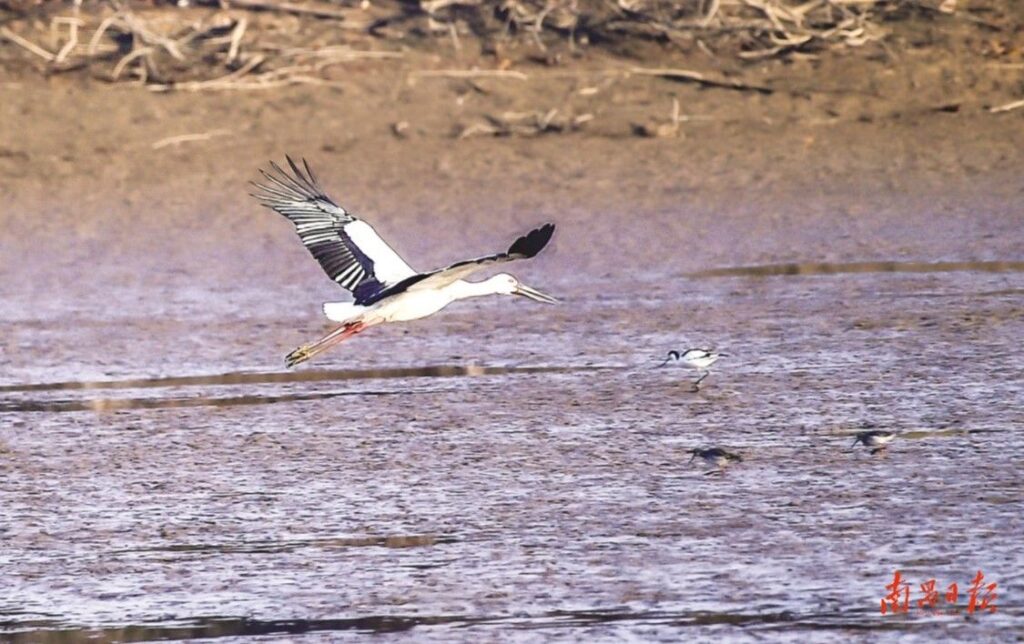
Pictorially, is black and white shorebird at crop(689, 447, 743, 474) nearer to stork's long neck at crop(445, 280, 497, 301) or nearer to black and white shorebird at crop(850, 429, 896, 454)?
black and white shorebird at crop(850, 429, 896, 454)

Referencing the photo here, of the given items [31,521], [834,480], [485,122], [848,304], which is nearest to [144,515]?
[31,521]

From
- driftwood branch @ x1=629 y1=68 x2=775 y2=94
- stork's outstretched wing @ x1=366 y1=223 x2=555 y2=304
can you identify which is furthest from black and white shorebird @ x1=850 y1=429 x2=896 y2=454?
driftwood branch @ x1=629 y1=68 x2=775 y2=94

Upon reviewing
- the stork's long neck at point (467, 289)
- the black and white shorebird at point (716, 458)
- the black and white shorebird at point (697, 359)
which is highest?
the stork's long neck at point (467, 289)

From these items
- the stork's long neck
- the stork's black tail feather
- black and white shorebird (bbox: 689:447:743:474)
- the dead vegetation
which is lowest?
black and white shorebird (bbox: 689:447:743:474)

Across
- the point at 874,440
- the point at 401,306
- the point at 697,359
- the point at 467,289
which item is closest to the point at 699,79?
the point at 467,289

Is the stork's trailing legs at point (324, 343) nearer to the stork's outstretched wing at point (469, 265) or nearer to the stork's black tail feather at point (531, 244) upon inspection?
the stork's outstretched wing at point (469, 265)

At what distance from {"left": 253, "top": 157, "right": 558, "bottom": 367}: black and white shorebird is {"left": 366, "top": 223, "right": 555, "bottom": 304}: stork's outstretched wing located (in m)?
0.03

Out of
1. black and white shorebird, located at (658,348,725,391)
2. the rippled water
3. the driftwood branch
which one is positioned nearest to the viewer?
the rippled water

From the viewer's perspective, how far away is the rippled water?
5719 millimetres

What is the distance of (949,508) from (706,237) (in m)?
5.59

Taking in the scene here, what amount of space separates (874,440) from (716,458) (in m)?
0.59

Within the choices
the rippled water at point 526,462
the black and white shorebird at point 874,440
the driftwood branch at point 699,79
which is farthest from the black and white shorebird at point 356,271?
the driftwood branch at point 699,79

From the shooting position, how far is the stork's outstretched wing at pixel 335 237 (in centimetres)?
855

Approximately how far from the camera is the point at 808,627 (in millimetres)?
5320
